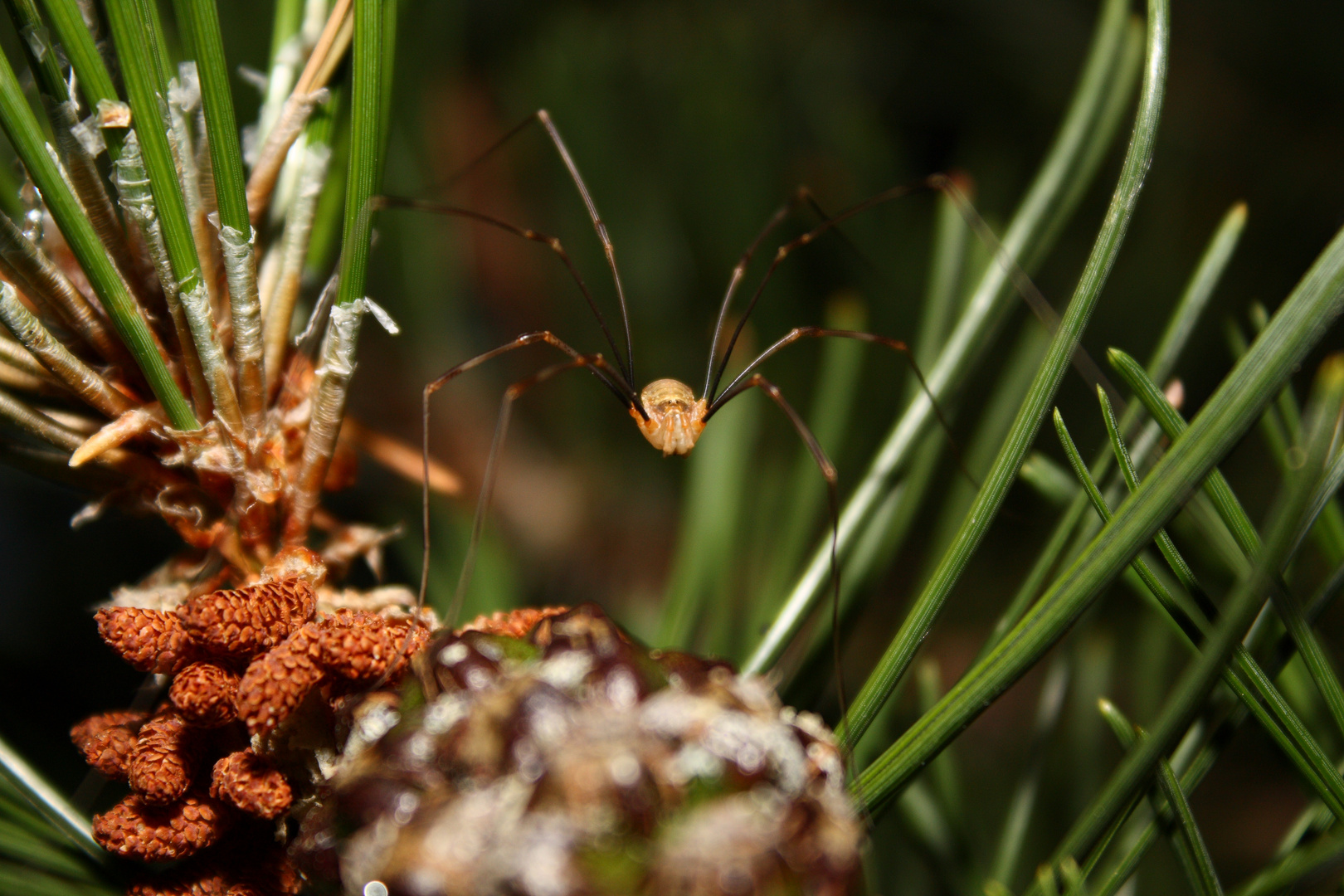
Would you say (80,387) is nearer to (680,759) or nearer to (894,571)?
(680,759)

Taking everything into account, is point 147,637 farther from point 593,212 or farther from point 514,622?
point 593,212

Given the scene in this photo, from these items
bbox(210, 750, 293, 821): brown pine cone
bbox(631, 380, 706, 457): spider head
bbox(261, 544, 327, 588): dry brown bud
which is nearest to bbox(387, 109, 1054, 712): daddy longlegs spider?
bbox(631, 380, 706, 457): spider head

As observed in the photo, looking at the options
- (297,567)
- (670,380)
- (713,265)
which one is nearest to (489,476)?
(297,567)

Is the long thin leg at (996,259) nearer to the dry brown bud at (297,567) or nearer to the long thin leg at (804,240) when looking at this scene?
the long thin leg at (804,240)

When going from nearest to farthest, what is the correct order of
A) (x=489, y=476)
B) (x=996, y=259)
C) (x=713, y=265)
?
(x=996, y=259) < (x=489, y=476) < (x=713, y=265)

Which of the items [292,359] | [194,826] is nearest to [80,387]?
[292,359]
